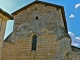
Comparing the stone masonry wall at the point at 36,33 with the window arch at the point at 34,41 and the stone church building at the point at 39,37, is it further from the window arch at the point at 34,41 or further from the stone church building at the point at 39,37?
the window arch at the point at 34,41

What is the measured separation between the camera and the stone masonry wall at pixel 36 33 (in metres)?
11.2

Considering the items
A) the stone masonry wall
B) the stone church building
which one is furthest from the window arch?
the stone masonry wall

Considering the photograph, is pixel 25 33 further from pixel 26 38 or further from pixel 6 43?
pixel 6 43

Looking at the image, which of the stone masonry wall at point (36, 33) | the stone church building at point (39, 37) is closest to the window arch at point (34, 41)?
the stone church building at point (39, 37)

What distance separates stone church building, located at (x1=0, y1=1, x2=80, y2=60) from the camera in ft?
35.8

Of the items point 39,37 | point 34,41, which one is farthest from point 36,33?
point 34,41

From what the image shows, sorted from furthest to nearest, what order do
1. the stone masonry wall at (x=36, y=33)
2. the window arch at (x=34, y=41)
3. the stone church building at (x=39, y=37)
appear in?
the window arch at (x=34, y=41)
the stone masonry wall at (x=36, y=33)
the stone church building at (x=39, y=37)

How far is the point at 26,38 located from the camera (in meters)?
12.0

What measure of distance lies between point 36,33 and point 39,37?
42 centimetres

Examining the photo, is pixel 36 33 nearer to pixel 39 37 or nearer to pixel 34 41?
pixel 39 37

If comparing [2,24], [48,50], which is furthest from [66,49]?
[2,24]

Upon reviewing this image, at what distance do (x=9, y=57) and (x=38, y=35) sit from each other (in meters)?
2.64

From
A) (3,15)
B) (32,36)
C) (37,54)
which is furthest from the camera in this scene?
(32,36)

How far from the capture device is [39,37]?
464 inches
